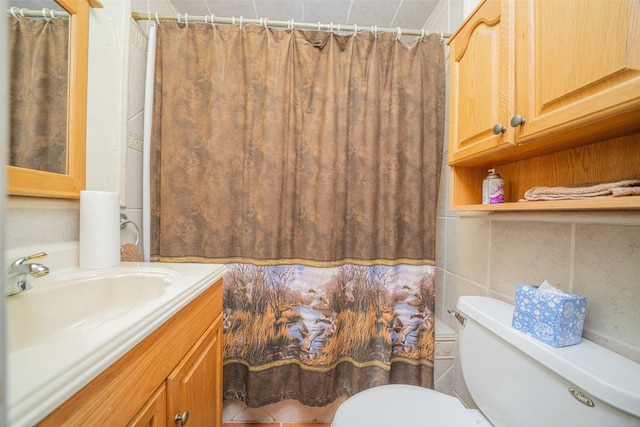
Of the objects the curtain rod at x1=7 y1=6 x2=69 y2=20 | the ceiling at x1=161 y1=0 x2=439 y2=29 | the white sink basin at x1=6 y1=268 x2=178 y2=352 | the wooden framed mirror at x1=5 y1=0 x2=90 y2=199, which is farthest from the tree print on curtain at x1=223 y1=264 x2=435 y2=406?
the ceiling at x1=161 y1=0 x2=439 y2=29

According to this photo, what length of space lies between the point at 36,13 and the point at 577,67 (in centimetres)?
139

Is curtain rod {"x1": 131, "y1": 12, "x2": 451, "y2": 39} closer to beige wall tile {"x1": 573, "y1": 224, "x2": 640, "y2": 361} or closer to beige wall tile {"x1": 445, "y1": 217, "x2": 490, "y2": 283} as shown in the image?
beige wall tile {"x1": 445, "y1": 217, "x2": 490, "y2": 283}

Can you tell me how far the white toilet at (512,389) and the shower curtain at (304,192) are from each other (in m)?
0.34

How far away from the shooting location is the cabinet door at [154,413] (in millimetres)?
459

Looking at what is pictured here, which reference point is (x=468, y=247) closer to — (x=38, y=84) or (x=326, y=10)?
(x=326, y=10)

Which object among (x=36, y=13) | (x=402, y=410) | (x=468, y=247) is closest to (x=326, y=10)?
(x=36, y=13)

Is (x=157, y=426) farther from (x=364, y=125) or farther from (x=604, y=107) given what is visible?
(x=364, y=125)

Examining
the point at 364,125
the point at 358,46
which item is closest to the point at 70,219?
the point at 364,125

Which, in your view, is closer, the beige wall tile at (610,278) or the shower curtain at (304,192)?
the beige wall tile at (610,278)

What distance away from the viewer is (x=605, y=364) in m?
0.51

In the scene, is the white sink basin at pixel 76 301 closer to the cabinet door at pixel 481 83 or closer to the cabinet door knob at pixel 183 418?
the cabinet door knob at pixel 183 418

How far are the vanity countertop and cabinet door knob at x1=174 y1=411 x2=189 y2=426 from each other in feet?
0.95

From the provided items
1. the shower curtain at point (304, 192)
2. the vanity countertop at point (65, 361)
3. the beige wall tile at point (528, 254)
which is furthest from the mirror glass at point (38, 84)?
the beige wall tile at point (528, 254)

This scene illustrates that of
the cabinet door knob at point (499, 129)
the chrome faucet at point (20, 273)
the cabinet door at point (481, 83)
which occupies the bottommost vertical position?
the chrome faucet at point (20, 273)
